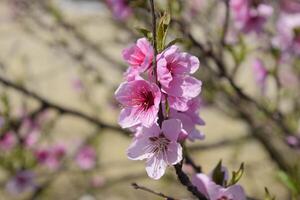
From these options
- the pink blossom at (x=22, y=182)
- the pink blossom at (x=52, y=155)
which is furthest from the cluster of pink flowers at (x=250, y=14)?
the pink blossom at (x=52, y=155)

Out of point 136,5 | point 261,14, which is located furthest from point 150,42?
point 261,14

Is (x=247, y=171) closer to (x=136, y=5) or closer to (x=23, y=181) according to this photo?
(x=23, y=181)

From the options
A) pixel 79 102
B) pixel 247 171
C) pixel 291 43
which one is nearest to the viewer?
pixel 291 43

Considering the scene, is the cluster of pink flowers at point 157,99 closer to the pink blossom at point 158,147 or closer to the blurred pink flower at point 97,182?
the pink blossom at point 158,147

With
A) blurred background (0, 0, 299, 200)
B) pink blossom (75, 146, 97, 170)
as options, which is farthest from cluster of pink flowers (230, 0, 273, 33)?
pink blossom (75, 146, 97, 170)

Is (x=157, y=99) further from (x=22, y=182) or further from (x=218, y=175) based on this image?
(x=22, y=182)

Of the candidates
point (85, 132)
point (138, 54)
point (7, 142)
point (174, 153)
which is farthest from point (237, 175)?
point (85, 132)
